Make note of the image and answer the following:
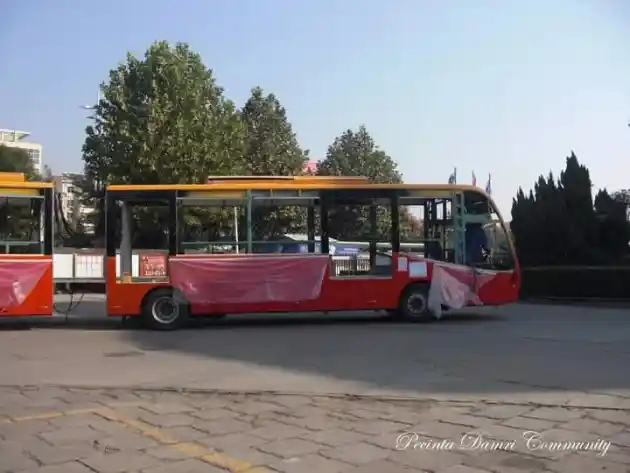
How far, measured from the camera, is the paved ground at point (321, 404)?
5516 mm

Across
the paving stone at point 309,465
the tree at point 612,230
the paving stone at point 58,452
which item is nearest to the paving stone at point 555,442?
the paving stone at point 309,465

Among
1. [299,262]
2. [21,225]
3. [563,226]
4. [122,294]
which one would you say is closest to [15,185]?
[21,225]

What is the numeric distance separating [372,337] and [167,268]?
478cm

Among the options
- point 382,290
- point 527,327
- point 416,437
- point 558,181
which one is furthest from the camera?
point 558,181

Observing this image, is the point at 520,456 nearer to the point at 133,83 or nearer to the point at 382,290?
the point at 382,290

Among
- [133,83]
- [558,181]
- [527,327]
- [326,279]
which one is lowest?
[527,327]

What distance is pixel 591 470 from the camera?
16.7 ft

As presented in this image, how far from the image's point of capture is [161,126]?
29.7 m

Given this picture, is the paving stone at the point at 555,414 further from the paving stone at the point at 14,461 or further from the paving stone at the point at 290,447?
the paving stone at the point at 14,461

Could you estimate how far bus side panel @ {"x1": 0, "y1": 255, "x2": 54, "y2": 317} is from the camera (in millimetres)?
15023

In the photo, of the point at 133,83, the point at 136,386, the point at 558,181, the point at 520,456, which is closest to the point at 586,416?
the point at 520,456

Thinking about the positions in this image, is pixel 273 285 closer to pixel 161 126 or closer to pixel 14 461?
pixel 14 461

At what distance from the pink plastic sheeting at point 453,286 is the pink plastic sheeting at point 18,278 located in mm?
8332

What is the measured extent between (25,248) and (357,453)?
11.6 meters
